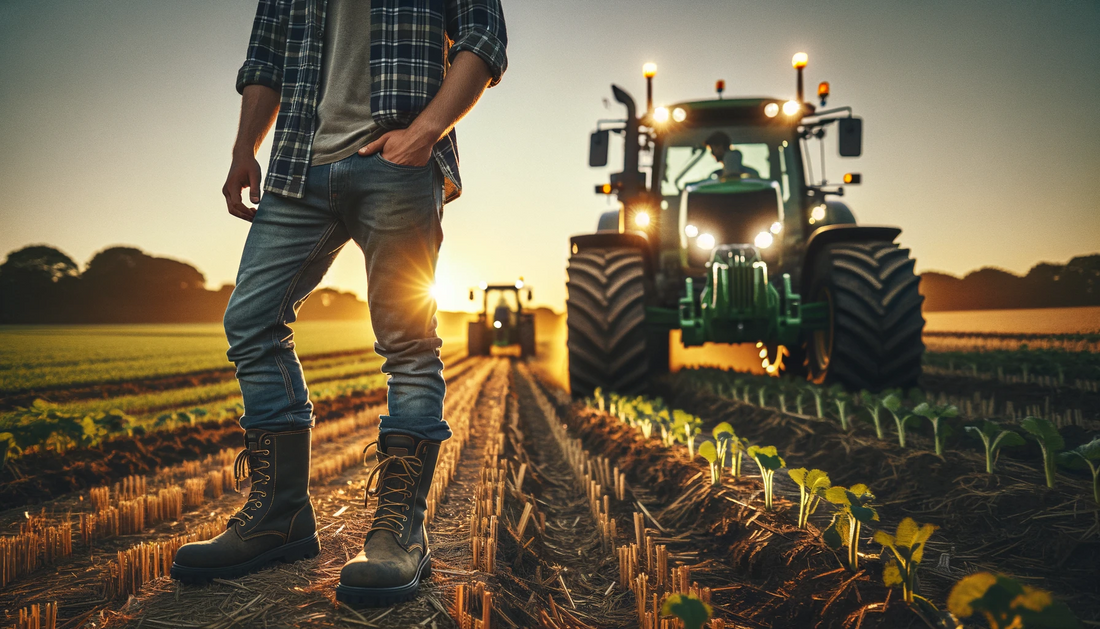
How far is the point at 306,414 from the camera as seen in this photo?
1.76 metres

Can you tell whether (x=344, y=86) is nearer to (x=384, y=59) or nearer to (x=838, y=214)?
(x=384, y=59)

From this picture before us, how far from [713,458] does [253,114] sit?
228 centimetres

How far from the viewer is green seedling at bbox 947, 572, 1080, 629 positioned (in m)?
0.90

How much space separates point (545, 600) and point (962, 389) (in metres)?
6.68

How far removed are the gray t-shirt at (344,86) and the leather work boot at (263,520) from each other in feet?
2.73

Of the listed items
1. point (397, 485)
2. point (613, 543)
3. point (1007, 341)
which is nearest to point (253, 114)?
point (397, 485)

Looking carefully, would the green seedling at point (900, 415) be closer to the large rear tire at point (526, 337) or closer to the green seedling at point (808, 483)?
the green seedling at point (808, 483)

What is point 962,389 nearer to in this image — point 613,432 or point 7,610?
point 613,432

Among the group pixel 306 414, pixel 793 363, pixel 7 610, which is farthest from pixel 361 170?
pixel 793 363

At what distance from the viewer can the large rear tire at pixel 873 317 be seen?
448 cm

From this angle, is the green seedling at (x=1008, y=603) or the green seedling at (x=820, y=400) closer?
the green seedling at (x=1008, y=603)

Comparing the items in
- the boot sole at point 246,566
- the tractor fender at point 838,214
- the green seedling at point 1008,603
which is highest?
the tractor fender at point 838,214

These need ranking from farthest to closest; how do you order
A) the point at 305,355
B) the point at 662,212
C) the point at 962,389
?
the point at 305,355, the point at 962,389, the point at 662,212

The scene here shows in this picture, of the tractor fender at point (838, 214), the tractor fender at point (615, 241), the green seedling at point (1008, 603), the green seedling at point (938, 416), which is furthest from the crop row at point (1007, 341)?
the green seedling at point (1008, 603)
